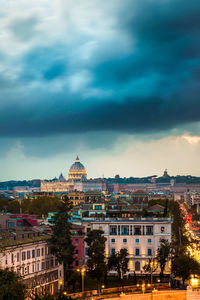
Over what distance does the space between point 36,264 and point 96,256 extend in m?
8.80

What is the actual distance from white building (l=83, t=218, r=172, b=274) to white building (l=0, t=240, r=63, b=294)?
1631cm

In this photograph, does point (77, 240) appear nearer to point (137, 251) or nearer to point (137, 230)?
point (137, 251)

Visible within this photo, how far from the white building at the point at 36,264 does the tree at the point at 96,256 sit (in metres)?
4.68

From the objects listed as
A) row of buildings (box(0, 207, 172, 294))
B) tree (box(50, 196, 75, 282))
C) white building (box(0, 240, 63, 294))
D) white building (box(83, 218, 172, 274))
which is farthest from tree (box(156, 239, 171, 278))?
white building (box(0, 240, 63, 294))

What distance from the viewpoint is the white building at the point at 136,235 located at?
93562 millimetres

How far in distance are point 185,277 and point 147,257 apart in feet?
53.7

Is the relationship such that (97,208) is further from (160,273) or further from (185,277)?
(185,277)

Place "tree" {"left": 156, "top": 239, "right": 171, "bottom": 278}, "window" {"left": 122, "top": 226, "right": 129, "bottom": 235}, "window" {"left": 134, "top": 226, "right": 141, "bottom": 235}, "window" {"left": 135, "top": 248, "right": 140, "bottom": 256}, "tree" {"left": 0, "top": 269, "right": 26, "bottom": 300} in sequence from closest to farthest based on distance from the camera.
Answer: "tree" {"left": 0, "top": 269, "right": 26, "bottom": 300}
"tree" {"left": 156, "top": 239, "right": 171, "bottom": 278}
"window" {"left": 135, "top": 248, "right": 140, "bottom": 256}
"window" {"left": 134, "top": 226, "right": 141, "bottom": 235}
"window" {"left": 122, "top": 226, "right": 129, "bottom": 235}

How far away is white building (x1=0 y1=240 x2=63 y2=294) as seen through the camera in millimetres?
67875

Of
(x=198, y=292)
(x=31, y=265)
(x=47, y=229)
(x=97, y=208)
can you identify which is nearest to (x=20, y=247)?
(x=31, y=265)

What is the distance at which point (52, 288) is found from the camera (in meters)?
75.8

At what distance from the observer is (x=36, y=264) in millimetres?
73750

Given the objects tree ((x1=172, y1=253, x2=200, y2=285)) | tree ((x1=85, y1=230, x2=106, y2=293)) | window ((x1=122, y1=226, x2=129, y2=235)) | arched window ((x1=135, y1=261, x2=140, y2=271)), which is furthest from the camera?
window ((x1=122, y1=226, x2=129, y2=235))

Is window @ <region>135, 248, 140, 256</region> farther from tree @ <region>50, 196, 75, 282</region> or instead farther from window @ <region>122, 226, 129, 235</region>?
tree @ <region>50, 196, 75, 282</region>
